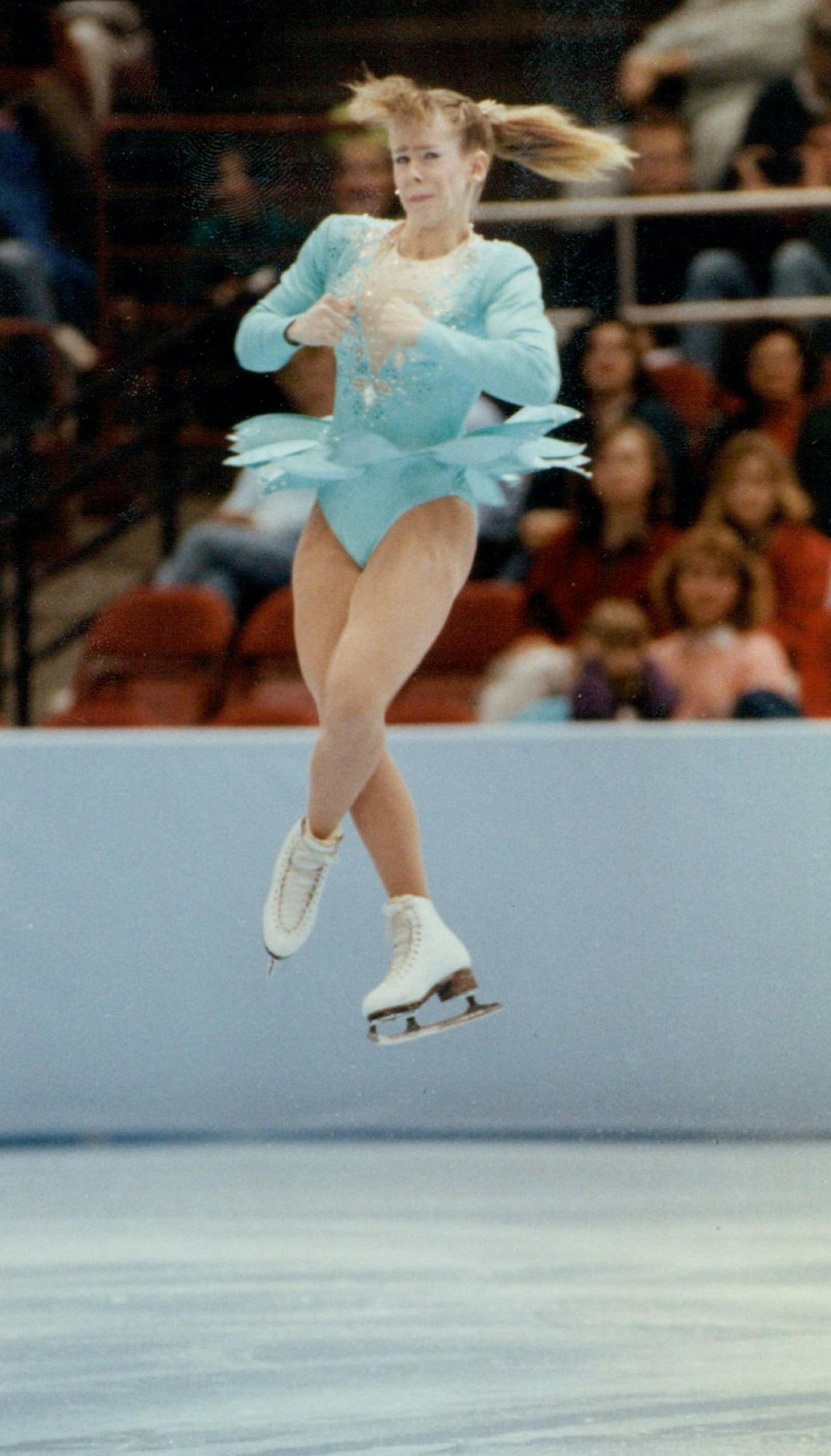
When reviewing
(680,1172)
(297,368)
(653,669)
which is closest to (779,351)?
(653,669)

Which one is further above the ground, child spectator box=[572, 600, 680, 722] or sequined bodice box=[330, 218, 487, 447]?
child spectator box=[572, 600, 680, 722]

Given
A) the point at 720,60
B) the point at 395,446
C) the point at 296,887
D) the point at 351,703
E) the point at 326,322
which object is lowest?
the point at 296,887

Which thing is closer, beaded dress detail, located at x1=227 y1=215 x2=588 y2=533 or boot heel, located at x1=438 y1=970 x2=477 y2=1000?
beaded dress detail, located at x1=227 y1=215 x2=588 y2=533

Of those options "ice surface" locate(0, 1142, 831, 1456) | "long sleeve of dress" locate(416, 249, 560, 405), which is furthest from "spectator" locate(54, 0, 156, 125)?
"ice surface" locate(0, 1142, 831, 1456)

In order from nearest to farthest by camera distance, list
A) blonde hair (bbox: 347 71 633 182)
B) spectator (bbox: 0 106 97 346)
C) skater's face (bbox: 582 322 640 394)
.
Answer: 1. blonde hair (bbox: 347 71 633 182)
2. skater's face (bbox: 582 322 640 394)
3. spectator (bbox: 0 106 97 346)

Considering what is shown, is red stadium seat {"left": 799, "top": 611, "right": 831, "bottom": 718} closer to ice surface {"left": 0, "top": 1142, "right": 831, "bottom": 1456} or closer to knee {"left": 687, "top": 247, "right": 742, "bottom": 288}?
Answer: knee {"left": 687, "top": 247, "right": 742, "bottom": 288}

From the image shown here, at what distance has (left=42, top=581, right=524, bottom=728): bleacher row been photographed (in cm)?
276

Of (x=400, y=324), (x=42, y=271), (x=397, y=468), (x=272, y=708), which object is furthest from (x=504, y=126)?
(x=272, y=708)

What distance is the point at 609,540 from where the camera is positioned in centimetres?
270

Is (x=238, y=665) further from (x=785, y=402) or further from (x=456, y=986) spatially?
(x=456, y=986)

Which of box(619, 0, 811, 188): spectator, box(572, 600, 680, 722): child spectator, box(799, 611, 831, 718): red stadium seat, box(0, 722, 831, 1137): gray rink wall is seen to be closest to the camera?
box(619, 0, 811, 188): spectator

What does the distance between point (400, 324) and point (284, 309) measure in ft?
0.53

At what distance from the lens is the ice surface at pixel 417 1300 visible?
210cm

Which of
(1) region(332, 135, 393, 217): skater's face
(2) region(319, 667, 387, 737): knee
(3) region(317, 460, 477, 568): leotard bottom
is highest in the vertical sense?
(1) region(332, 135, 393, 217): skater's face
